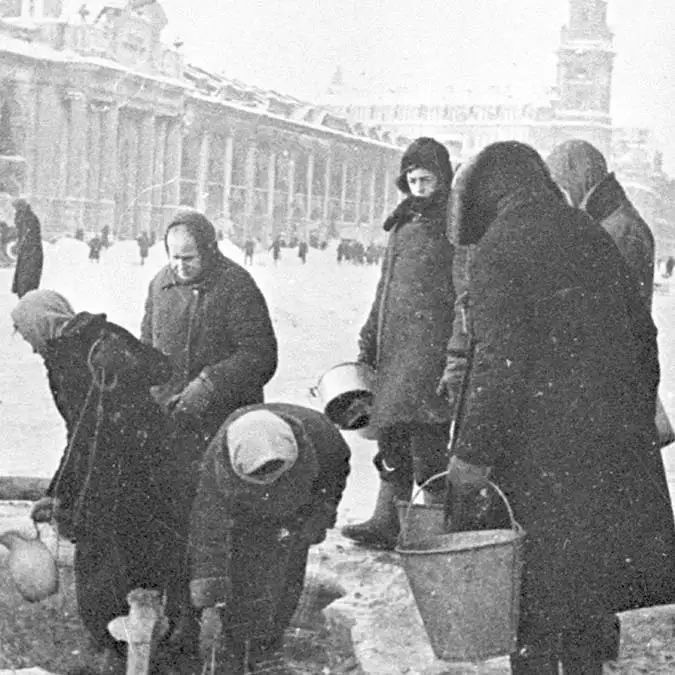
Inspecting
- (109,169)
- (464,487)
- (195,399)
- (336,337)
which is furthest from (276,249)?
(464,487)

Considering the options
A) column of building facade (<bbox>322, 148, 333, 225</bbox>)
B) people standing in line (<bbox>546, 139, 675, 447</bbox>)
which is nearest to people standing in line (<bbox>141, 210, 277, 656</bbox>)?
people standing in line (<bbox>546, 139, 675, 447</bbox>)

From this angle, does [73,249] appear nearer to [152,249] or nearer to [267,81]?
[152,249]

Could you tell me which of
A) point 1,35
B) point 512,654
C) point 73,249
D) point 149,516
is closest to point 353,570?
point 149,516

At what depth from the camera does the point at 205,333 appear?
10.1ft

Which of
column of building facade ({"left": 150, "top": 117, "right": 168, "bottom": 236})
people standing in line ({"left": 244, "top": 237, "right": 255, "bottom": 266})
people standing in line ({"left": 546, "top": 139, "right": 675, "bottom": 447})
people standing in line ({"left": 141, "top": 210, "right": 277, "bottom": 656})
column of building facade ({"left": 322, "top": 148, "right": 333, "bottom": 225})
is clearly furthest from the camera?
column of building facade ({"left": 322, "top": 148, "right": 333, "bottom": 225})

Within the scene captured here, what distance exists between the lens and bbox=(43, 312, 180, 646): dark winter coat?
261 cm

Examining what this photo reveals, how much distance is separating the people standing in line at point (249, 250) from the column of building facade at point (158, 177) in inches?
10.8

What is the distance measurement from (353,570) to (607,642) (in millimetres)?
1269

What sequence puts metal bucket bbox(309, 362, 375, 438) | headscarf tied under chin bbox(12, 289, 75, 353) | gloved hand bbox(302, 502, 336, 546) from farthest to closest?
metal bucket bbox(309, 362, 375, 438), headscarf tied under chin bbox(12, 289, 75, 353), gloved hand bbox(302, 502, 336, 546)

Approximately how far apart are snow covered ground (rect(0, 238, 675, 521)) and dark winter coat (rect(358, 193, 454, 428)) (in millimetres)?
411

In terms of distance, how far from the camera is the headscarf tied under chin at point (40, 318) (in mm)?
2602

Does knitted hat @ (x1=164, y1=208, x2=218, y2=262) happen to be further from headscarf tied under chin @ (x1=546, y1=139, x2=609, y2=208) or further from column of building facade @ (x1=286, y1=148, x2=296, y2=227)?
column of building facade @ (x1=286, y1=148, x2=296, y2=227)

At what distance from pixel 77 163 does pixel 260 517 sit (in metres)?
1.59

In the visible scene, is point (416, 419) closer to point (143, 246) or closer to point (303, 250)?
point (143, 246)
